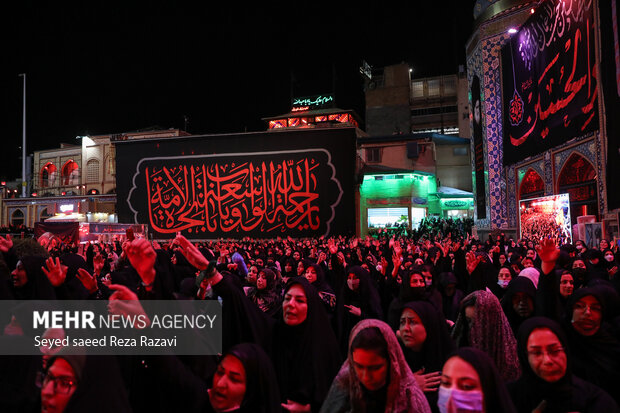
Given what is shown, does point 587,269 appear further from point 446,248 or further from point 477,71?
point 477,71

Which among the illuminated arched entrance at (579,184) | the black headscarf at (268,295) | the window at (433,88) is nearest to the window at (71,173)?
the window at (433,88)

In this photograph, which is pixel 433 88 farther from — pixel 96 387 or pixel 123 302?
pixel 96 387

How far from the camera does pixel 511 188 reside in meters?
11.0

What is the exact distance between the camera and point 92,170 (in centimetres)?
2177

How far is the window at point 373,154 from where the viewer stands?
16.7m

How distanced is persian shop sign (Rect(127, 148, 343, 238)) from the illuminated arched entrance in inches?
268

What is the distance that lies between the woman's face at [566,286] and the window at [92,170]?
22.3m

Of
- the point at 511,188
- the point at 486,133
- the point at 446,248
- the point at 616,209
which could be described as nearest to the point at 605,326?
the point at 446,248

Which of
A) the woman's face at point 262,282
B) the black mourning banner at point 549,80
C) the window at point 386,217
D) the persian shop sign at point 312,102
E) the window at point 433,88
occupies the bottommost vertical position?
the woman's face at point 262,282

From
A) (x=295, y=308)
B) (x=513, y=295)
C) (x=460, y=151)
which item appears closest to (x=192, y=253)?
(x=295, y=308)

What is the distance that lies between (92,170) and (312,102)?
11885 mm

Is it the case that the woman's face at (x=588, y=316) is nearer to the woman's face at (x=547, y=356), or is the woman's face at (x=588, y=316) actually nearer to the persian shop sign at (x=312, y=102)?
the woman's face at (x=547, y=356)

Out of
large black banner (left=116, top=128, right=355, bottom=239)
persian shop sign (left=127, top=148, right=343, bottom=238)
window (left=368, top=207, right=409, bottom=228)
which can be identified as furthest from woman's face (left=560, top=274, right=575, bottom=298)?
window (left=368, top=207, right=409, bottom=228)

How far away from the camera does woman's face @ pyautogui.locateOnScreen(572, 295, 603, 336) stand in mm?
1773
